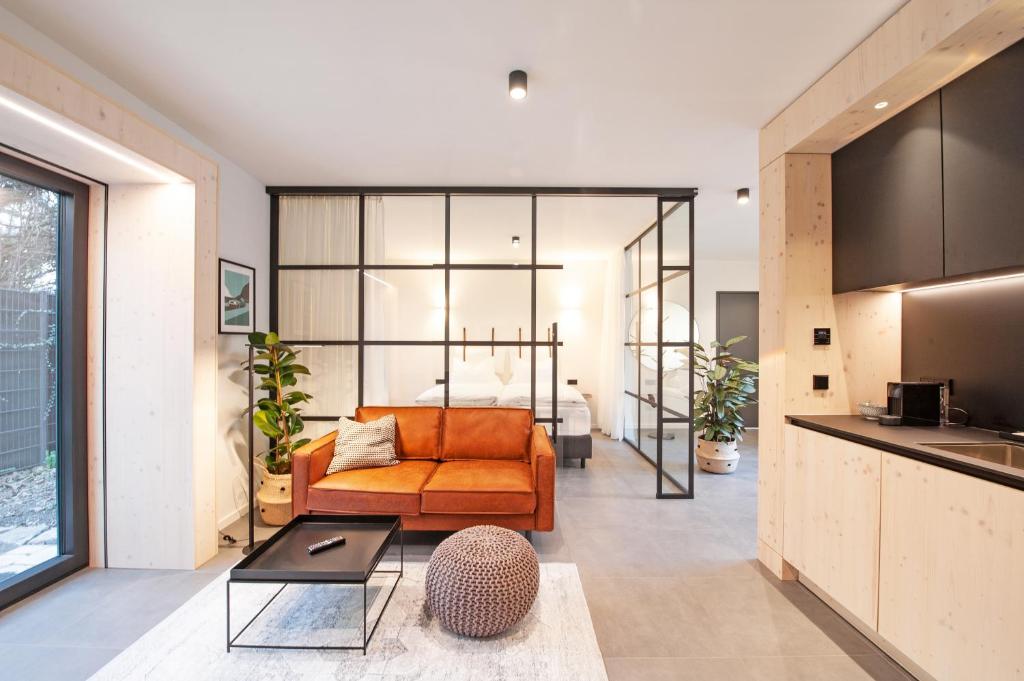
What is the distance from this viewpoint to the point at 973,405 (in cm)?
207

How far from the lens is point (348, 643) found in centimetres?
186

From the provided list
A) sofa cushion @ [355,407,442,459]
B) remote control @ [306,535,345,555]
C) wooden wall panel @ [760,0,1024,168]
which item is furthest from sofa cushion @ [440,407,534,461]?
wooden wall panel @ [760,0,1024,168]

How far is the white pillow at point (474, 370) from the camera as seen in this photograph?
3797 millimetres

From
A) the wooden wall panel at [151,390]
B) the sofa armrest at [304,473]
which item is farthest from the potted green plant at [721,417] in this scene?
the wooden wall panel at [151,390]

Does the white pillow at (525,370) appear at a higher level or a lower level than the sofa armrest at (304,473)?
higher

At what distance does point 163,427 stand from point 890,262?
392 centimetres

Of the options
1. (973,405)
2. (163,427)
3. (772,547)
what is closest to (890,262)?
(973,405)

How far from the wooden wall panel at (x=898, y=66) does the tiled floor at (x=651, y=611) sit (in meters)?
2.40

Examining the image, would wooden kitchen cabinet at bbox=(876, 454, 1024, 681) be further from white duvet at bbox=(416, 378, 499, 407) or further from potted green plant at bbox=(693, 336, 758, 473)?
potted green plant at bbox=(693, 336, 758, 473)

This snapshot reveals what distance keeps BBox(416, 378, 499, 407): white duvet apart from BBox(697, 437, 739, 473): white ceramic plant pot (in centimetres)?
216

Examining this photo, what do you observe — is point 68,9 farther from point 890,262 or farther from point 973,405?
point 973,405

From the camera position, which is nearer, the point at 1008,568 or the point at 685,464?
the point at 1008,568

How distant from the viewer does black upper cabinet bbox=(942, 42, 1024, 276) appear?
1.57m

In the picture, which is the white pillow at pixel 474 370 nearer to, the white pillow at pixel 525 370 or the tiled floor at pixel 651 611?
the white pillow at pixel 525 370
